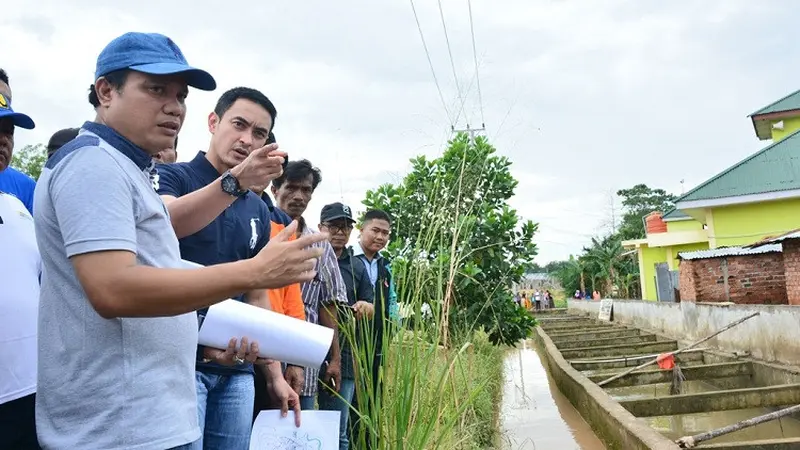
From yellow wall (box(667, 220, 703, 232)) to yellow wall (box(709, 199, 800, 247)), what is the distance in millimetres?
8780

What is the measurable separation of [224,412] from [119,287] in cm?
81

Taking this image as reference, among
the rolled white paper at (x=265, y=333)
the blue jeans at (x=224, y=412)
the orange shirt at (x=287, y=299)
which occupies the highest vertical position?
the orange shirt at (x=287, y=299)

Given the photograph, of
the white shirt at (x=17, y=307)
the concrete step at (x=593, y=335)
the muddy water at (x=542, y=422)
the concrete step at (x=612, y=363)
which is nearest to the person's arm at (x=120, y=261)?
the white shirt at (x=17, y=307)

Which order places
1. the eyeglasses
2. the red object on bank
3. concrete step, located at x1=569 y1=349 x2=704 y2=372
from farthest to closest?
concrete step, located at x1=569 y1=349 x2=704 y2=372, the red object on bank, the eyeglasses

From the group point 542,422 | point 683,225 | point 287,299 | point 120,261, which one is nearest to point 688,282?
point 542,422

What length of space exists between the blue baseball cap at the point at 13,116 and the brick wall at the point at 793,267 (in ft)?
25.8

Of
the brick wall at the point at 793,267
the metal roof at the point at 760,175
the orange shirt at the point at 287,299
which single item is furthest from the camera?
A: the metal roof at the point at 760,175

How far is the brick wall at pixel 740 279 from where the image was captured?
959 centimetres

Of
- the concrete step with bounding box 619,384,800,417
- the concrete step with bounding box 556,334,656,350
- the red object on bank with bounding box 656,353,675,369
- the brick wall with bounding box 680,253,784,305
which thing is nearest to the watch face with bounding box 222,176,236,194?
the concrete step with bounding box 619,384,800,417

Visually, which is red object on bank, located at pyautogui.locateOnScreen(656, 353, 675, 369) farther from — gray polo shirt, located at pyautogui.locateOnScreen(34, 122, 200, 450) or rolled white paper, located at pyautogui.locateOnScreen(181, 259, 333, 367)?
gray polo shirt, located at pyautogui.locateOnScreen(34, 122, 200, 450)

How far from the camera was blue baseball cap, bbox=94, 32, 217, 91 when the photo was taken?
117cm

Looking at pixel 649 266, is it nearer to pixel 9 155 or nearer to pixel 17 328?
pixel 9 155

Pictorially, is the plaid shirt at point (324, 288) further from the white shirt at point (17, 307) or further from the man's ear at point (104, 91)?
the man's ear at point (104, 91)

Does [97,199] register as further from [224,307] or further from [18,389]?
[18,389]
